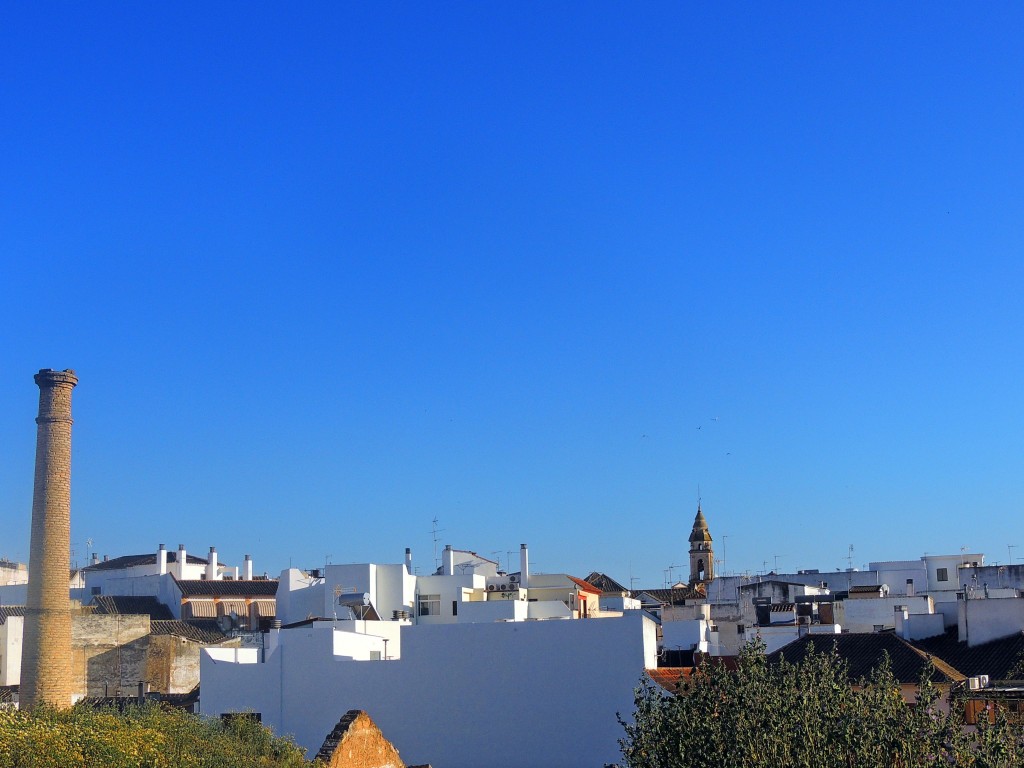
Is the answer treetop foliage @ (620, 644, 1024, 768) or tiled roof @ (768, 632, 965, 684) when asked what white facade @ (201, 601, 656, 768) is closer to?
tiled roof @ (768, 632, 965, 684)

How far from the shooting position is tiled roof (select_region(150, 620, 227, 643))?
5841cm

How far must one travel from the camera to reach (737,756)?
612 inches

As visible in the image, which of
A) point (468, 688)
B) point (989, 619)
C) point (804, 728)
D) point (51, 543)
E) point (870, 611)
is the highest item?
point (51, 543)

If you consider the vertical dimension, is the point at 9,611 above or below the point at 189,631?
above

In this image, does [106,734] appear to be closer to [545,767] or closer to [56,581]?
[545,767]

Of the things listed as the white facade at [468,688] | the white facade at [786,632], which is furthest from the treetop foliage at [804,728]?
the white facade at [786,632]

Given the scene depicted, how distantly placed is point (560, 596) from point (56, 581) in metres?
22.0

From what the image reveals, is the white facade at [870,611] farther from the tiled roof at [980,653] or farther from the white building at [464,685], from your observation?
the white building at [464,685]

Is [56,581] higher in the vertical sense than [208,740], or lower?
higher

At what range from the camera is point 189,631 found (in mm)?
59656

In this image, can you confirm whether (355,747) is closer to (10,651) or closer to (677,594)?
(10,651)

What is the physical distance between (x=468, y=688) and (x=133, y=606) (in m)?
35.9

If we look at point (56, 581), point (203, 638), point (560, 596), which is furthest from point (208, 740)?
point (203, 638)

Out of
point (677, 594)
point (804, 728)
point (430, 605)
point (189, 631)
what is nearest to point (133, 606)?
point (189, 631)
